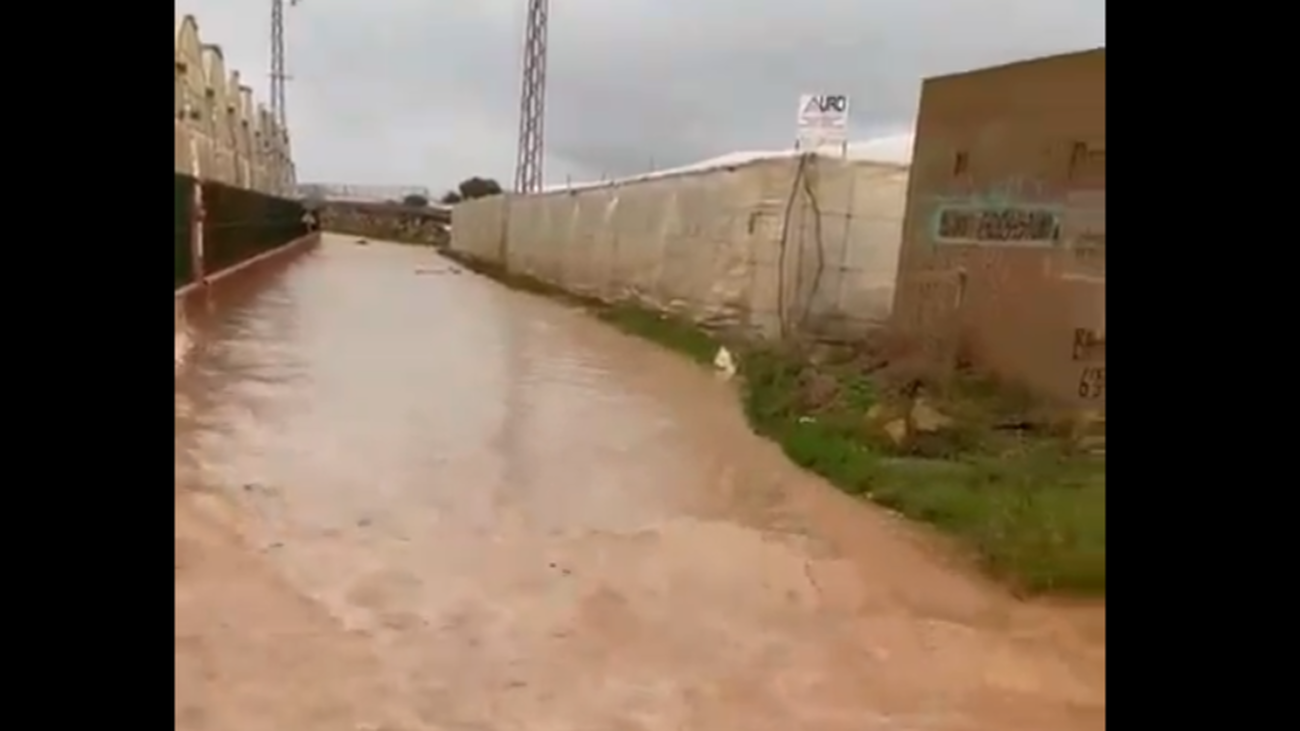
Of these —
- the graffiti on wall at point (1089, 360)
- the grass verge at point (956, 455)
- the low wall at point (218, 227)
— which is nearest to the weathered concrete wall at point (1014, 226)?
the graffiti on wall at point (1089, 360)

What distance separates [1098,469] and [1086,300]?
2.11 m

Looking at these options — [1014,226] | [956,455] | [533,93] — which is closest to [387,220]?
[533,93]

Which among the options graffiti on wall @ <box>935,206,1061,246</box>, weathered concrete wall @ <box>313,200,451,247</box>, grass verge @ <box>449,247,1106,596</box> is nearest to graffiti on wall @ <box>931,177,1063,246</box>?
graffiti on wall @ <box>935,206,1061,246</box>

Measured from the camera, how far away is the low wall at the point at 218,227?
17312 millimetres

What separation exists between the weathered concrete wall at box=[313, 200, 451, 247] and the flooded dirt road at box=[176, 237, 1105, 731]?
5161 centimetres

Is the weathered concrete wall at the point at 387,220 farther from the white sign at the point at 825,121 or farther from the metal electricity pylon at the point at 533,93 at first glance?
the white sign at the point at 825,121

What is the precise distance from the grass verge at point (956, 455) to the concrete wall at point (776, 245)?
125cm

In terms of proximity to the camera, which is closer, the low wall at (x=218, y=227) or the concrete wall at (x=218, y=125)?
the low wall at (x=218, y=227)

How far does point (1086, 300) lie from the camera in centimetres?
861

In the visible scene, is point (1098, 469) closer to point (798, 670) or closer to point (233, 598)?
point (798, 670)

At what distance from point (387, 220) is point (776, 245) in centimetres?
5195

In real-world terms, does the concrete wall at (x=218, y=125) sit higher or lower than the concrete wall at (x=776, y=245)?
higher

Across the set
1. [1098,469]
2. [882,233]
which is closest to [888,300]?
[882,233]
